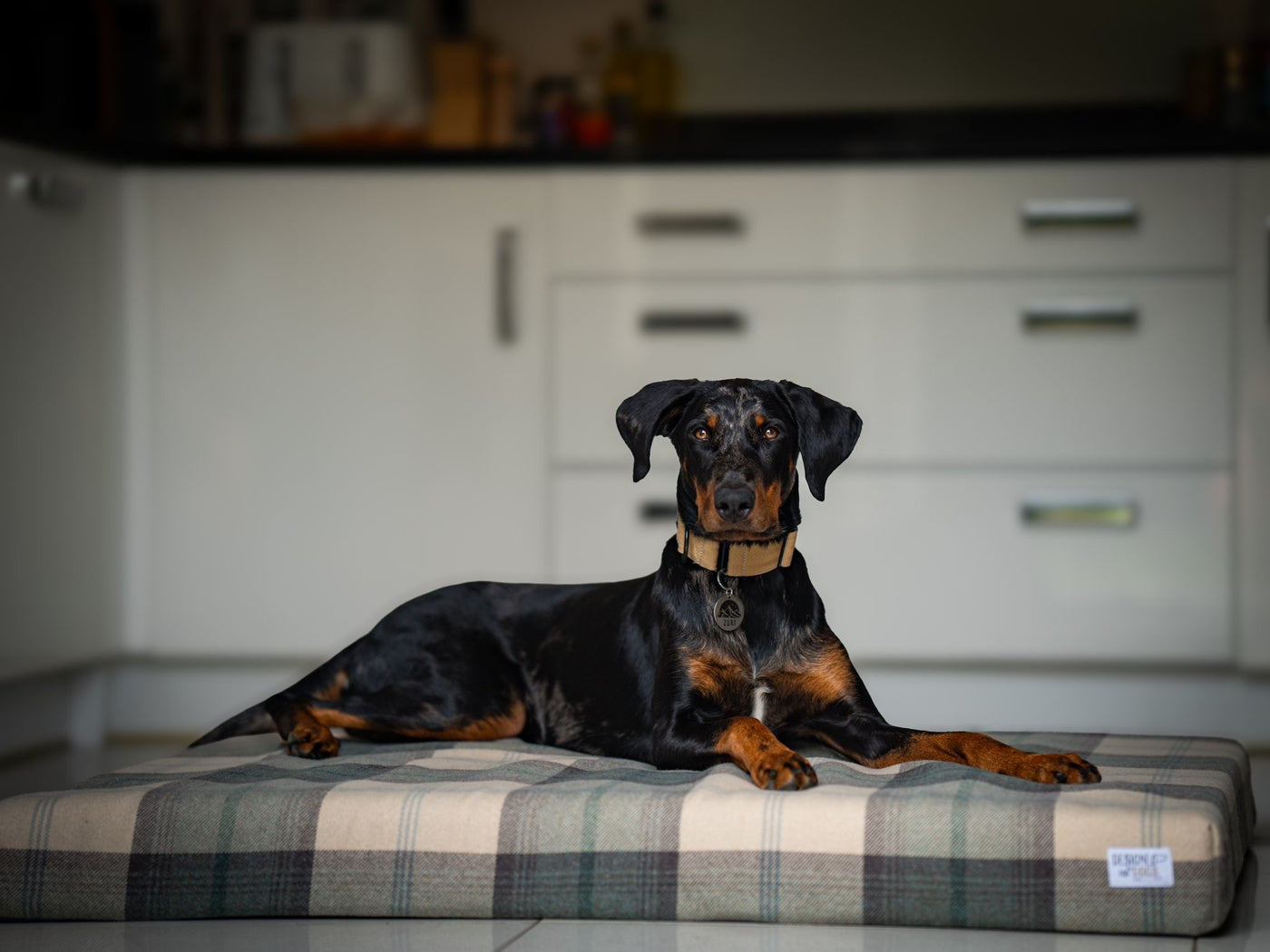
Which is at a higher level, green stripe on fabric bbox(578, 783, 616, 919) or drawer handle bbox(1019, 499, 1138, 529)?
drawer handle bbox(1019, 499, 1138, 529)

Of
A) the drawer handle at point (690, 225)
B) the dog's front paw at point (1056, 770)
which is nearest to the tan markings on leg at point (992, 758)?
the dog's front paw at point (1056, 770)

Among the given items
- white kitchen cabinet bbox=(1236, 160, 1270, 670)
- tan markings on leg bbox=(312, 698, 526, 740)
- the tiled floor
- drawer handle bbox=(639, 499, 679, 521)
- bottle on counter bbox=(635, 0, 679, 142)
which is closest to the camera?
the tiled floor

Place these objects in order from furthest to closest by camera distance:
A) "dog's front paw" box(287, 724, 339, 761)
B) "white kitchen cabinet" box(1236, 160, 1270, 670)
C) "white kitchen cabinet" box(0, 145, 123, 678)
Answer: "white kitchen cabinet" box(1236, 160, 1270, 670)
"white kitchen cabinet" box(0, 145, 123, 678)
"dog's front paw" box(287, 724, 339, 761)

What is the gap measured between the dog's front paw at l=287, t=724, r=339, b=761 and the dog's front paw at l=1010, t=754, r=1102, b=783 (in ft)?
2.76

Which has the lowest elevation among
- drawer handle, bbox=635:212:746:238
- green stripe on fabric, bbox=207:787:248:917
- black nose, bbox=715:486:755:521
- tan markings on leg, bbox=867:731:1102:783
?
green stripe on fabric, bbox=207:787:248:917

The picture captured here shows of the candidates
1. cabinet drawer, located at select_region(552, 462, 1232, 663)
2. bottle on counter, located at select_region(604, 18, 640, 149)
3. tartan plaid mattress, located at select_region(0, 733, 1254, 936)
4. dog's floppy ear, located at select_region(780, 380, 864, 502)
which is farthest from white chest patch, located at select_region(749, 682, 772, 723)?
bottle on counter, located at select_region(604, 18, 640, 149)

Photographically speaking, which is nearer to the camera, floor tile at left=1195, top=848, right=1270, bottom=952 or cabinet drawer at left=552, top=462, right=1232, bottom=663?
floor tile at left=1195, top=848, right=1270, bottom=952

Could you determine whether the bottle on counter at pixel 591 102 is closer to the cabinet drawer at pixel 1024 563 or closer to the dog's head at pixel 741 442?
the cabinet drawer at pixel 1024 563

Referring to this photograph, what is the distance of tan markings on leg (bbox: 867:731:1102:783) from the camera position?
5.32ft

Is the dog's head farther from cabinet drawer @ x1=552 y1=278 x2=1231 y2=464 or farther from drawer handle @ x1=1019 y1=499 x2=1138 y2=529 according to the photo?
drawer handle @ x1=1019 y1=499 x2=1138 y2=529

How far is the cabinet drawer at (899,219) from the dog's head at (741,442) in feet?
5.06

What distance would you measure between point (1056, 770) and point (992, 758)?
0.27 feet

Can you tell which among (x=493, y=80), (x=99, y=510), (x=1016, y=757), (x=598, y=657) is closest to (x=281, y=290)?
(x=99, y=510)

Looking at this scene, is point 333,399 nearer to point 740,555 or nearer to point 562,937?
point 740,555
